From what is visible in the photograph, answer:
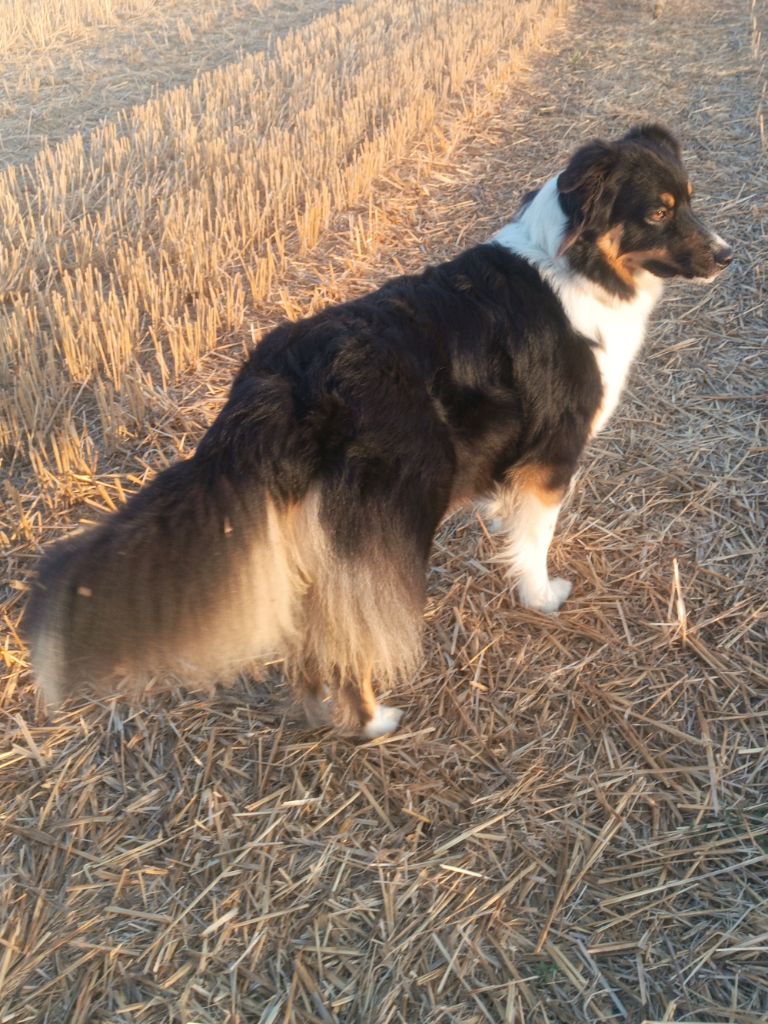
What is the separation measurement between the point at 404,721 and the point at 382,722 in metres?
0.10

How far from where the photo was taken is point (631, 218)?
2715 millimetres

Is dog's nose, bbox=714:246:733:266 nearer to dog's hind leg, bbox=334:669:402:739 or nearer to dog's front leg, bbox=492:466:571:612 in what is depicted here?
dog's front leg, bbox=492:466:571:612

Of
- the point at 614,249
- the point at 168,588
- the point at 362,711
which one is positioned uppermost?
the point at 614,249

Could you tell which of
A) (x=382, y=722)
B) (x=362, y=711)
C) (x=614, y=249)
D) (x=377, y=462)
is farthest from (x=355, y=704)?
(x=614, y=249)

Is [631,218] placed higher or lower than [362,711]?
higher

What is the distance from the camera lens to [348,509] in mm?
2090

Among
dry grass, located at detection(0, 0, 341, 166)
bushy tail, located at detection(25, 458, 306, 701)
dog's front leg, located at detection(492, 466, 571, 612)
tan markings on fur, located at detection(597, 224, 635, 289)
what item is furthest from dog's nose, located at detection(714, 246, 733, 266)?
dry grass, located at detection(0, 0, 341, 166)

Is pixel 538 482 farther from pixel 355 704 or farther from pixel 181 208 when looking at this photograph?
pixel 181 208

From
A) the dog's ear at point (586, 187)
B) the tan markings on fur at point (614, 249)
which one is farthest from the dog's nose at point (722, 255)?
the dog's ear at point (586, 187)

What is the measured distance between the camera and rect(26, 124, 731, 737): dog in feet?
5.96

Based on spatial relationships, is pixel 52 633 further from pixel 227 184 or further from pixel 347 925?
pixel 227 184

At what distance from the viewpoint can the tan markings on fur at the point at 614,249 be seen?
2705 mm

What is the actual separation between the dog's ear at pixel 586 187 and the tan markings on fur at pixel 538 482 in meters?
0.74

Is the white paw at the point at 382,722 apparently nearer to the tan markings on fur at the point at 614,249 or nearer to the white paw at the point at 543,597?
the white paw at the point at 543,597
